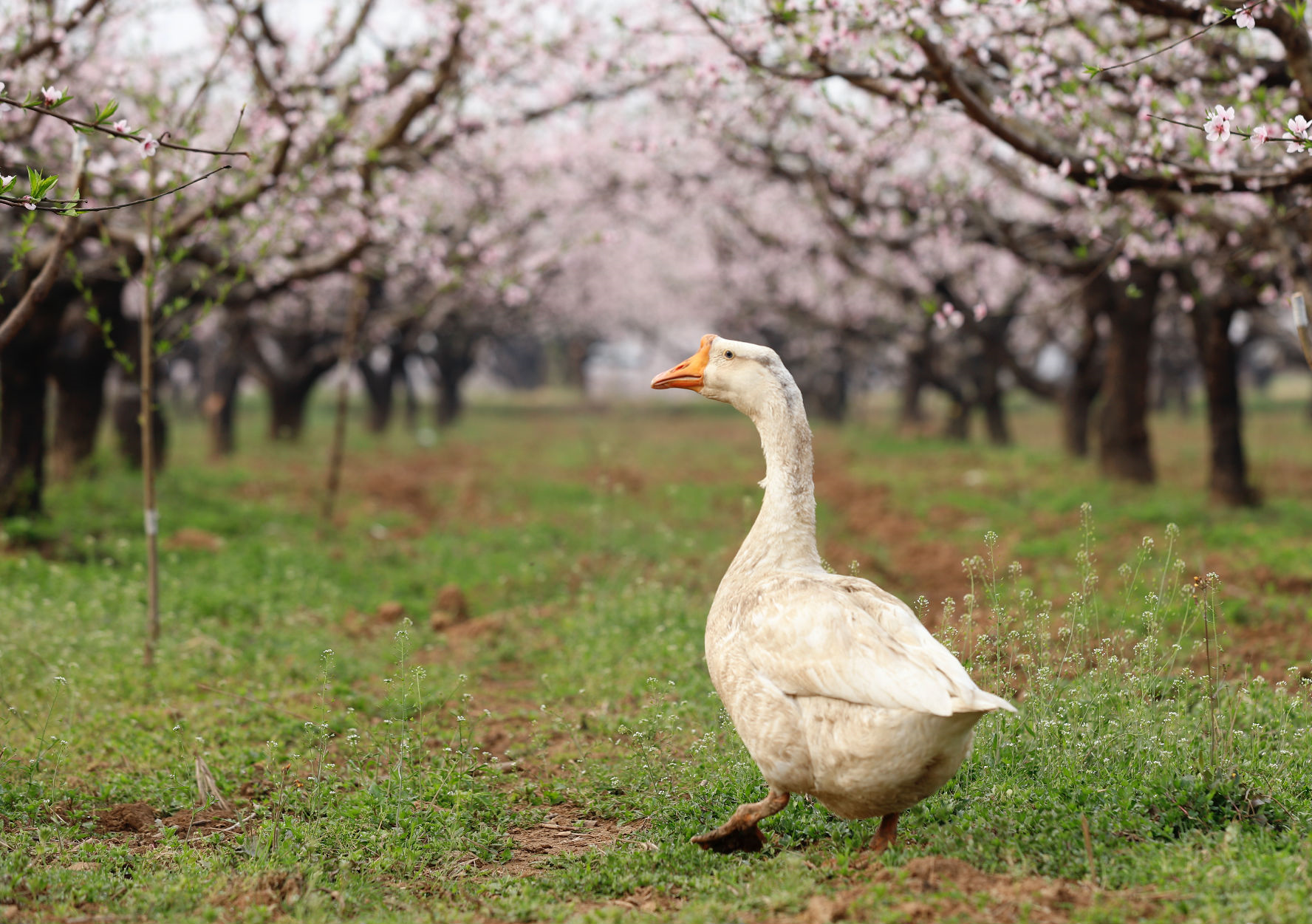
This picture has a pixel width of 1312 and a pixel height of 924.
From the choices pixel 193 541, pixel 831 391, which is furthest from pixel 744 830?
pixel 831 391

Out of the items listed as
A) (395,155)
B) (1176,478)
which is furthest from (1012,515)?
(395,155)

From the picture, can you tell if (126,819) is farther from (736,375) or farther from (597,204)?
(597,204)

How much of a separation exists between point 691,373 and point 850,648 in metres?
1.60

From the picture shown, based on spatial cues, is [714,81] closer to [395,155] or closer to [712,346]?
[712,346]

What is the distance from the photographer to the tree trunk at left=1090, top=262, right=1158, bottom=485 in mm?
16156

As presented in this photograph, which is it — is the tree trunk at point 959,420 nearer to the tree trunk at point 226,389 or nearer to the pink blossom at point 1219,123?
the tree trunk at point 226,389

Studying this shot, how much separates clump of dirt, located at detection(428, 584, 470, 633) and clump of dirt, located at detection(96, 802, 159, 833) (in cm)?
410

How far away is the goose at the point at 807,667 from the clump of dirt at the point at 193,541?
327 inches

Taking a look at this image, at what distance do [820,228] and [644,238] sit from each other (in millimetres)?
14605

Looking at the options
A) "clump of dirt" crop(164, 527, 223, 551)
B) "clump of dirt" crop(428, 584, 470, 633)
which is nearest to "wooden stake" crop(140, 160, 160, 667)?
"clump of dirt" crop(428, 584, 470, 633)

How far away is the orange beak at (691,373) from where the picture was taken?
503 centimetres

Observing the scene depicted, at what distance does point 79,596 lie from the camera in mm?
9031

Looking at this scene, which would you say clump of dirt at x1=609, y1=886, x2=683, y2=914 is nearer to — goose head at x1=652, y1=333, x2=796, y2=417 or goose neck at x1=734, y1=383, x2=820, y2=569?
goose neck at x1=734, y1=383, x2=820, y2=569

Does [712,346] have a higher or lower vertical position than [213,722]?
higher
